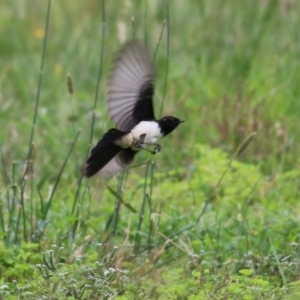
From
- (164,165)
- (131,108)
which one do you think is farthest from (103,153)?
(164,165)

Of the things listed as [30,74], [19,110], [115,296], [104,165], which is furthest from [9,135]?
[115,296]

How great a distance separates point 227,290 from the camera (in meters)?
3.33

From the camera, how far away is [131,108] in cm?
357

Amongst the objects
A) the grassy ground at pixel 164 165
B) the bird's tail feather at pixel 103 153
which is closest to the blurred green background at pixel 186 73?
the grassy ground at pixel 164 165

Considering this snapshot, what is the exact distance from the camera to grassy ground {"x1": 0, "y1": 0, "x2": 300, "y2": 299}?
12.3 ft

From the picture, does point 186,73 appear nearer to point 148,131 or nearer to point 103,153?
point 103,153

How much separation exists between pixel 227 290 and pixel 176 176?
2188mm

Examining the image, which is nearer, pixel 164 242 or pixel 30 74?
pixel 164 242

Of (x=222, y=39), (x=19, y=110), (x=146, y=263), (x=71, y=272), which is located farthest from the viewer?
(x=222, y=39)

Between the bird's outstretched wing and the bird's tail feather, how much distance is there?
66 millimetres

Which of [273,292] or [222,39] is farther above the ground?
[222,39]

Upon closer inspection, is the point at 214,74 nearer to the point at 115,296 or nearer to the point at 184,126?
the point at 184,126

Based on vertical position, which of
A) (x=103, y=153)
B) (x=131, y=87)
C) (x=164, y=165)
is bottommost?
(x=164, y=165)

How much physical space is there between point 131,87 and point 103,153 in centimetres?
29
